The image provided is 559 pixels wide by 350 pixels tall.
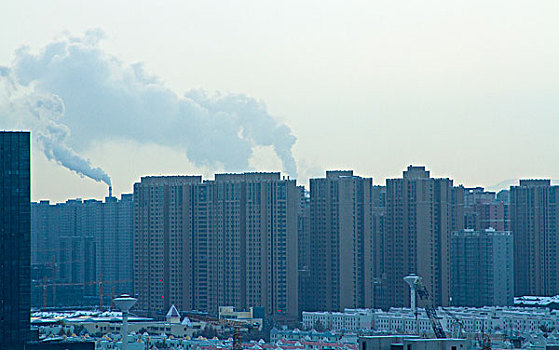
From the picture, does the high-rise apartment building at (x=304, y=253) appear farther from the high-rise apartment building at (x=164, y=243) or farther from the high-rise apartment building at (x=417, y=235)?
the high-rise apartment building at (x=164, y=243)

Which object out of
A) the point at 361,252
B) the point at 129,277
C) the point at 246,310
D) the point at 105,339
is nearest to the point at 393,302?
the point at 361,252

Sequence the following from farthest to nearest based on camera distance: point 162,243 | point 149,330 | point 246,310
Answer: point 162,243, point 246,310, point 149,330

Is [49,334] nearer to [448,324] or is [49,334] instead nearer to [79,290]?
[448,324]

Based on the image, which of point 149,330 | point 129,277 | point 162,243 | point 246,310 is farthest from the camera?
point 129,277

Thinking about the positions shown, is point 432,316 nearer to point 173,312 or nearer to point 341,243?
point 341,243

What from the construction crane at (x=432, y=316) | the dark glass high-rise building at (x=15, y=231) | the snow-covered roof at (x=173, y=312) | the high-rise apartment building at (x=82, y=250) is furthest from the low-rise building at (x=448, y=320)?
the high-rise apartment building at (x=82, y=250)

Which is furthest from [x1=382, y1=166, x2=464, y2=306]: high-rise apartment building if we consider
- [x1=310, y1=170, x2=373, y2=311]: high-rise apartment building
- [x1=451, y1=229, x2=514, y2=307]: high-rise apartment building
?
[x1=310, y1=170, x2=373, y2=311]: high-rise apartment building

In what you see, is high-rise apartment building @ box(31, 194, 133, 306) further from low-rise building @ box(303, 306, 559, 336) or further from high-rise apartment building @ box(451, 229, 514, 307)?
low-rise building @ box(303, 306, 559, 336)
